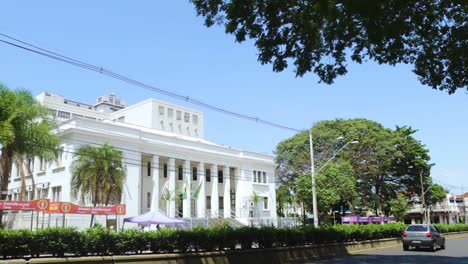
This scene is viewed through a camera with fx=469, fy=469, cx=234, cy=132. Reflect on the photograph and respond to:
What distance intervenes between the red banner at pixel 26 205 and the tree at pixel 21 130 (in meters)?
4.64

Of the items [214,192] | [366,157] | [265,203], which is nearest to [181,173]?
[214,192]

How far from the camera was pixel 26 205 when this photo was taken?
25938mm

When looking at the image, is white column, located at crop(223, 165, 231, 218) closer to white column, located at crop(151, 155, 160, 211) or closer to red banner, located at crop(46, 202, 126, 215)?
white column, located at crop(151, 155, 160, 211)

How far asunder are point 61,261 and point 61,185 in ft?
98.7

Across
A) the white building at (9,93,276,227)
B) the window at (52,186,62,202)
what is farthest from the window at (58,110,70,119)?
the window at (52,186,62,202)

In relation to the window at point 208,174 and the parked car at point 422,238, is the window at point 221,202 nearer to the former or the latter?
the window at point 208,174

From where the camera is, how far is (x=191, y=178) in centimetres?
5316

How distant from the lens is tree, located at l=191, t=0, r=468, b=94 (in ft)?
33.9

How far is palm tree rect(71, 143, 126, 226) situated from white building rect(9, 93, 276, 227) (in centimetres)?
287

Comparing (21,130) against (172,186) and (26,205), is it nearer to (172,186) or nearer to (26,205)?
(26,205)

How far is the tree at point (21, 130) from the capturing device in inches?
1116

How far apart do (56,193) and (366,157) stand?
36271 millimetres

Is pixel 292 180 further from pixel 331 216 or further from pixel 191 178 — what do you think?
pixel 191 178

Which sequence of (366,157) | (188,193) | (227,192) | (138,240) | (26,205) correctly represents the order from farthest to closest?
(366,157), (227,192), (188,193), (26,205), (138,240)
